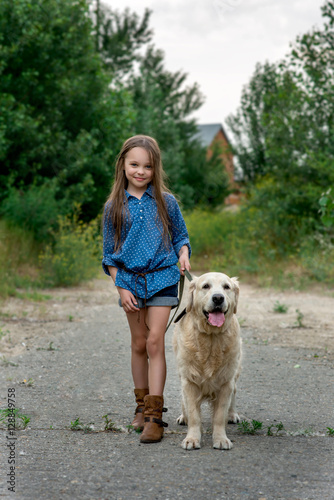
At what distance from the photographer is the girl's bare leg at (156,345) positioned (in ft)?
13.0

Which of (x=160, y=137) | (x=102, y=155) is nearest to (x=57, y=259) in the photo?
(x=102, y=155)

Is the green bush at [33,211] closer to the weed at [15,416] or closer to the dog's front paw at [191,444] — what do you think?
the weed at [15,416]

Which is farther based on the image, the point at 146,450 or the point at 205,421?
the point at 205,421

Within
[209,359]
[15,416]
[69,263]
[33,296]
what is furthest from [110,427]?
[69,263]

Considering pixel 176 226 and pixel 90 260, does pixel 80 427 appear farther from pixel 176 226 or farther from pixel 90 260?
pixel 90 260

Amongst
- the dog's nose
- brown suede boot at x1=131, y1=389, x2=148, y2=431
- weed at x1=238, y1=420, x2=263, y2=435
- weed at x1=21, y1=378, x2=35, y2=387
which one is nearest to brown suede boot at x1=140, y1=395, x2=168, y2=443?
brown suede boot at x1=131, y1=389, x2=148, y2=431

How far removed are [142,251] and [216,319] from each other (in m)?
0.75

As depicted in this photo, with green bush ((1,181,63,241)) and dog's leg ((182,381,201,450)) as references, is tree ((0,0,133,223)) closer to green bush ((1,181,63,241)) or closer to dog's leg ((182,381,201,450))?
green bush ((1,181,63,241))

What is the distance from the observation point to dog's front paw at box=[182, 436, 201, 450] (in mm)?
3594

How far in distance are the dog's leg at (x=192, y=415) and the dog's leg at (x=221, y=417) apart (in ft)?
0.35

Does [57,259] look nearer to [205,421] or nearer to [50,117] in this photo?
[50,117]

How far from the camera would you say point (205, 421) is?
434 cm

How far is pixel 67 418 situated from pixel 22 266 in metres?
8.69

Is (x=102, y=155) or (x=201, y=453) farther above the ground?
(x=102, y=155)
